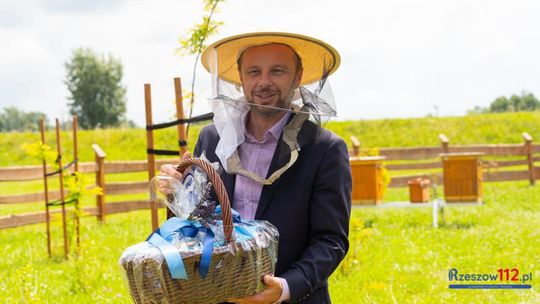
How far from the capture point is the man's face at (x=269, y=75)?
87.7 inches

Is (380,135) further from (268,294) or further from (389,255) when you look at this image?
(268,294)

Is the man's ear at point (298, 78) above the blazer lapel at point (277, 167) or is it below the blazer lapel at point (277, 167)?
above

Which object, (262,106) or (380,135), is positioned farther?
(380,135)

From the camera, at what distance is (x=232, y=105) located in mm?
2418

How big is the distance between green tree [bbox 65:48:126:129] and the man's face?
163 ft

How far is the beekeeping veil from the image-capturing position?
Answer: 2254 mm

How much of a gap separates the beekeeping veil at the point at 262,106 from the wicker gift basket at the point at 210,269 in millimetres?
369

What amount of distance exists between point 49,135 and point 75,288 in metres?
18.6

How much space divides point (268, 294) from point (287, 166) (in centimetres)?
45

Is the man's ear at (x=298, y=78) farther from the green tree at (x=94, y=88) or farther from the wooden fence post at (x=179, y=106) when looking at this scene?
the green tree at (x=94, y=88)

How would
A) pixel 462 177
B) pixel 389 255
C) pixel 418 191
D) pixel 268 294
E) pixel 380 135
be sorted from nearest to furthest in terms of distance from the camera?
pixel 268 294, pixel 389 255, pixel 462 177, pixel 418 191, pixel 380 135

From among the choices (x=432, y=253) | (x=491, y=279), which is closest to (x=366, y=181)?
(x=432, y=253)

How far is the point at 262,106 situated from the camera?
7.31 ft

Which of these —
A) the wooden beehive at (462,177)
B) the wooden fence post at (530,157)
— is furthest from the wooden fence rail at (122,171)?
Result: the wooden beehive at (462,177)
